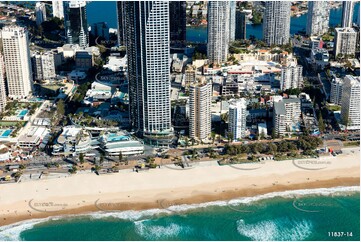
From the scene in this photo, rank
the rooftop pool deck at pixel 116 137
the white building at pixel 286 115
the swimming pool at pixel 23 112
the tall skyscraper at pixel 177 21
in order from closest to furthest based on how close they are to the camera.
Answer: the rooftop pool deck at pixel 116 137 → the white building at pixel 286 115 → the swimming pool at pixel 23 112 → the tall skyscraper at pixel 177 21

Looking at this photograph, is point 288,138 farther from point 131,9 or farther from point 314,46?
point 314,46

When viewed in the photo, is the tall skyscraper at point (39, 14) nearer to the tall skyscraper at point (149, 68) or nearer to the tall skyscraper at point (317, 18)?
the tall skyscraper at point (317, 18)

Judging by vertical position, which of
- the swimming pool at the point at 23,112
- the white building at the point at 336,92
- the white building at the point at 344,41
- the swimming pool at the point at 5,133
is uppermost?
the white building at the point at 344,41

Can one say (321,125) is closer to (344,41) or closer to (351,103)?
(351,103)

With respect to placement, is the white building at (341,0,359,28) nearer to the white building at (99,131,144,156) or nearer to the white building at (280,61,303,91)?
the white building at (280,61,303,91)

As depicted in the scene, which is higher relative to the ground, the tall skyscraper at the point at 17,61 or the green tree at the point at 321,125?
the tall skyscraper at the point at 17,61

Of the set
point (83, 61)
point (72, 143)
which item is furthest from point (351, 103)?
point (83, 61)

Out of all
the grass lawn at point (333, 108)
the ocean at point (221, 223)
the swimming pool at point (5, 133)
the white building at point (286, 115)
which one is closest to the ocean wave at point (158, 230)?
the ocean at point (221, 223)

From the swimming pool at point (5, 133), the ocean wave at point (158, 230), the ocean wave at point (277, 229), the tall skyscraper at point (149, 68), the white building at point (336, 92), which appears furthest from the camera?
the white building at point (336, 92)
